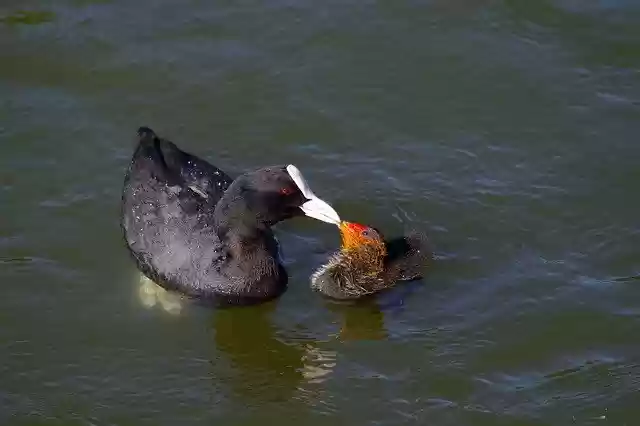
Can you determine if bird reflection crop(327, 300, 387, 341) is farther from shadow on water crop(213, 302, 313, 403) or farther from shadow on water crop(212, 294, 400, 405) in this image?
shadow on water crop(213, 302, 313, 403)

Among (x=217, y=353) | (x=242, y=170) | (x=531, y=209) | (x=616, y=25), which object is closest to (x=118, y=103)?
(x=242, y=170)

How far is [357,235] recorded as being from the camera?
8211 mm

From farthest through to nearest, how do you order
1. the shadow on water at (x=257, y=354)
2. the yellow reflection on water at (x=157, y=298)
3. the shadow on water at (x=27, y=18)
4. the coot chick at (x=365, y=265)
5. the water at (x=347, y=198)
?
the shadow on water at (x=27, y=18) → the yellow reflection on water at (x=157, y=298) → the coot chick at (x=365, y=265) → the shadow on water at (x=257, y=354) → the water at (x=347, y=198)

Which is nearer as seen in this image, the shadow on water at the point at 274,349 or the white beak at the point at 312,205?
the shadow on water at the point at 274,349

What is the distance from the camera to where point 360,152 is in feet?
31.4

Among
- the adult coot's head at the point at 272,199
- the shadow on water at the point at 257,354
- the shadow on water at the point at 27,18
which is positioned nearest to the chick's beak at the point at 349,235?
the adult coot's head at the point at 272,199

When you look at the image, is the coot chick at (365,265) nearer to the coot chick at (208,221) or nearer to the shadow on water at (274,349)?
the shadow on water at (274,349)

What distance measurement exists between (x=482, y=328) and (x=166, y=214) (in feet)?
8.07

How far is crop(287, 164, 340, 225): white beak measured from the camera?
7953 millimetres

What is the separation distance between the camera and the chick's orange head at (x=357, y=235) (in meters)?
8.19

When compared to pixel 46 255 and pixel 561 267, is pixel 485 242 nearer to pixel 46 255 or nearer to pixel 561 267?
pixel 561 267

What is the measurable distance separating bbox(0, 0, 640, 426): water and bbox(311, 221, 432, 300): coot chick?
136 mm

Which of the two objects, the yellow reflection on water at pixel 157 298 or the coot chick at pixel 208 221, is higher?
the coot chick at pixel 208 221

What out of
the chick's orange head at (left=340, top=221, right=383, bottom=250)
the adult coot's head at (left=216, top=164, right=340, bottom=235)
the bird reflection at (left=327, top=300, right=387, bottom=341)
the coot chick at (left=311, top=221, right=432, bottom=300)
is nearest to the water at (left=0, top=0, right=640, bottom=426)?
the bird reflection at (left=327, top=300, right=387, bottom=341)
